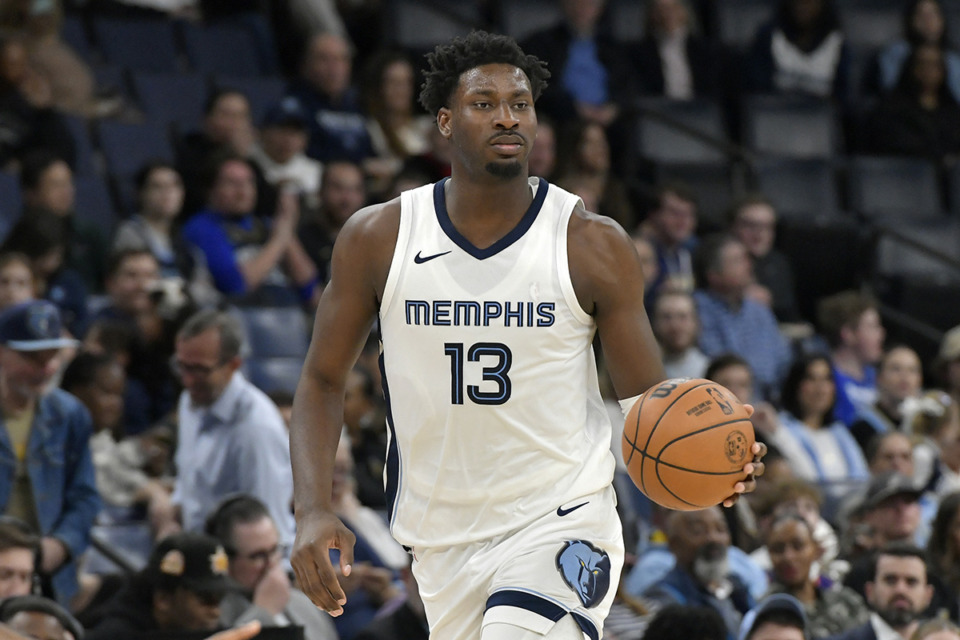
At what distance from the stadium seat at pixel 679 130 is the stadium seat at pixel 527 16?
101 centimetres

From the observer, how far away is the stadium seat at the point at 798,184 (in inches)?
479

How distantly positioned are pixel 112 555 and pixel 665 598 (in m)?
2.59

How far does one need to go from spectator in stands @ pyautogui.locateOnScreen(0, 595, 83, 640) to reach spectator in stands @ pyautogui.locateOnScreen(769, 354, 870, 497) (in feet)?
16.1

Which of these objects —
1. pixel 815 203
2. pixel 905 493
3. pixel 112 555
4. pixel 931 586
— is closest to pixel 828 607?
pixel 931 586

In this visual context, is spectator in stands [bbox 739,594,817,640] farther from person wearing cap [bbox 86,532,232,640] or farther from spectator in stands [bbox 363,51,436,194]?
spectator in stands [bbox 363,51,436,194]

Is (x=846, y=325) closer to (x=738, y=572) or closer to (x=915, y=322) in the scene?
(x=915, y=322)

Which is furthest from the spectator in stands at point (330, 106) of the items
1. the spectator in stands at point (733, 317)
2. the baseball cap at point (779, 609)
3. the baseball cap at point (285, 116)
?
the baseball cap at point (779, 609)

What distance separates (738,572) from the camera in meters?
7.42

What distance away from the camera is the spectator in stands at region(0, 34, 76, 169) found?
9.40 m

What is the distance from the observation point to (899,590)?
694cm

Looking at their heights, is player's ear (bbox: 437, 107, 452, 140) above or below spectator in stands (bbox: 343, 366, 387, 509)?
above

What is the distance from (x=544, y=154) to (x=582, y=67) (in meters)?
1.75

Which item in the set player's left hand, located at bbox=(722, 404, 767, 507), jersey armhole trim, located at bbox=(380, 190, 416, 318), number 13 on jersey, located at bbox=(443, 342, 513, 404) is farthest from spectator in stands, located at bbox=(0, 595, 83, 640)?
player's left hand, located at bbox=(722, 404, 767, 507)

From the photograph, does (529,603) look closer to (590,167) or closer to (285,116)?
(285,116)
